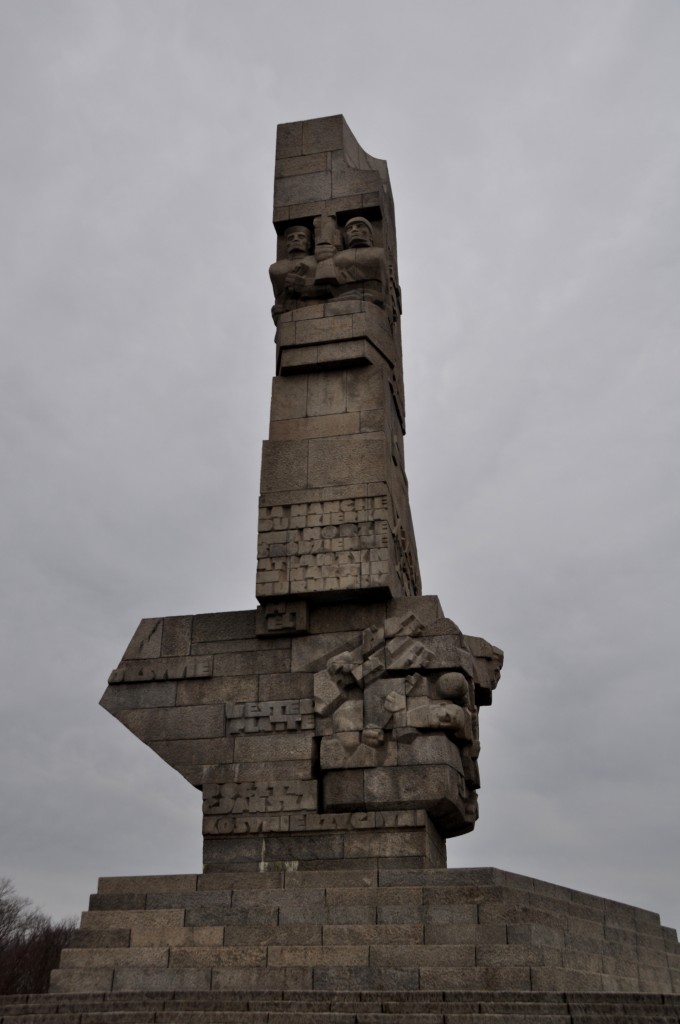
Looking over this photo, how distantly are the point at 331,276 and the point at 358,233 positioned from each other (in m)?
0.81

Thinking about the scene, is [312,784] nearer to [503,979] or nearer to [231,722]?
[231,722]

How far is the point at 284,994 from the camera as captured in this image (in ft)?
24.4

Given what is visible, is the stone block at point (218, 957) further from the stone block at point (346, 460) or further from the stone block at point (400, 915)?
the stone block at point (346, 460)

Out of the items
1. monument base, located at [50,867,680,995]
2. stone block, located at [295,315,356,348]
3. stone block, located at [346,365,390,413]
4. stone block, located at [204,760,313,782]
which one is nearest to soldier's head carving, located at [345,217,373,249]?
stone block, located at [295,315,356,348]

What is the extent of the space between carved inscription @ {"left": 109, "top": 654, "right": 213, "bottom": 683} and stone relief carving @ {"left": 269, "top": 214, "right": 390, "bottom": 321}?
4.77 meters

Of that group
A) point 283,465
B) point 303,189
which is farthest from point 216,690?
point 303,189

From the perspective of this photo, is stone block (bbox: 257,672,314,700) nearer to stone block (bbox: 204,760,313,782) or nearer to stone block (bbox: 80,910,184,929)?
stone block (bbox: 204,760,313,782)

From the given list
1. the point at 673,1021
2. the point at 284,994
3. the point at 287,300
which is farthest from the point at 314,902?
the point at 287,300

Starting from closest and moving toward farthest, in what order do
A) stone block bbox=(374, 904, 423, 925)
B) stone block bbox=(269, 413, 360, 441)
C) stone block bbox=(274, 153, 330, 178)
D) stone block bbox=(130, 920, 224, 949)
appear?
stone block bbox=(374, 904, 423, 925) → stone block bbox=(130, 920, 224, 949) → stone block bbox=(269, 413, 360, 441) → stone block bbox=(274, 153, 330, 178)

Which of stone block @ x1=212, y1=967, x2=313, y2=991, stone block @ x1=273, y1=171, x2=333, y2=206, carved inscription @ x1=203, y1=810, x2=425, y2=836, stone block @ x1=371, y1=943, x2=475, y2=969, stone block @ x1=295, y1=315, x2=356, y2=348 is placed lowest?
stone block @ x1=212, y1=967, x2=313, y2=991

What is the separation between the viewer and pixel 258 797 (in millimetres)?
10828

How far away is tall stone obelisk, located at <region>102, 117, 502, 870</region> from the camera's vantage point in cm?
1054

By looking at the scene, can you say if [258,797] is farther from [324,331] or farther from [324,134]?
[324,134]

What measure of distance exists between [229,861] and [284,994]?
130 inches
